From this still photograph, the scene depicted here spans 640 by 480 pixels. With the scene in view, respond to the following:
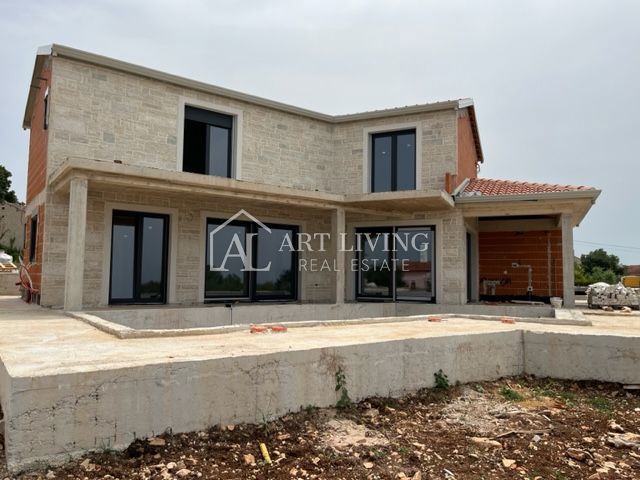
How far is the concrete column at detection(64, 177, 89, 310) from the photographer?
895 cm

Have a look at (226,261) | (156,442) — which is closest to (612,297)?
(226,261)

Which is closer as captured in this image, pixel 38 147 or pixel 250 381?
pixel 250 381

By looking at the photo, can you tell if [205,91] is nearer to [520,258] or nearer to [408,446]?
[408,446]

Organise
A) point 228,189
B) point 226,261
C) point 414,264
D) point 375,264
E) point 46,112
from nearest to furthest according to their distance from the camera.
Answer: point 228,189 → point 46,112 → point 226,261 → point 414,264 → point 375,264

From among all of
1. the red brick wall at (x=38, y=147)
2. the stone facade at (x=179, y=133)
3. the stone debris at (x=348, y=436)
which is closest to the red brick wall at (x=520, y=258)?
the stone facade at (x=179, y=133)

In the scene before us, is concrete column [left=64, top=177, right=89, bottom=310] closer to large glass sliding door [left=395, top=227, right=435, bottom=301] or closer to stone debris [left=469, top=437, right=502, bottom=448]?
stone debris [left=469, top=437, right=502, bottom=448]

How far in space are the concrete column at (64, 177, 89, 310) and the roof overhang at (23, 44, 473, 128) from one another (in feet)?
12.0

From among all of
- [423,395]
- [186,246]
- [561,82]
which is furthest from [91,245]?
[561,82]

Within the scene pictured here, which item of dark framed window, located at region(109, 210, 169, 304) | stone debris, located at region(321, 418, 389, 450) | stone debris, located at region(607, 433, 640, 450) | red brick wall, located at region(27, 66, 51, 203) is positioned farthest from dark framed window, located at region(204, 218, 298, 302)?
stone debris, located at region(607, 433, 640, 450)

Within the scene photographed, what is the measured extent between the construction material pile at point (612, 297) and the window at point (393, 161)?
5725 millimetres

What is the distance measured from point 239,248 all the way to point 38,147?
19.4 ft

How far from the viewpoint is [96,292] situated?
36.1 ft

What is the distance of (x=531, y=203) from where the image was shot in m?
12.8

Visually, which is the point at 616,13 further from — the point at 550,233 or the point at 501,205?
the point at 550,233
